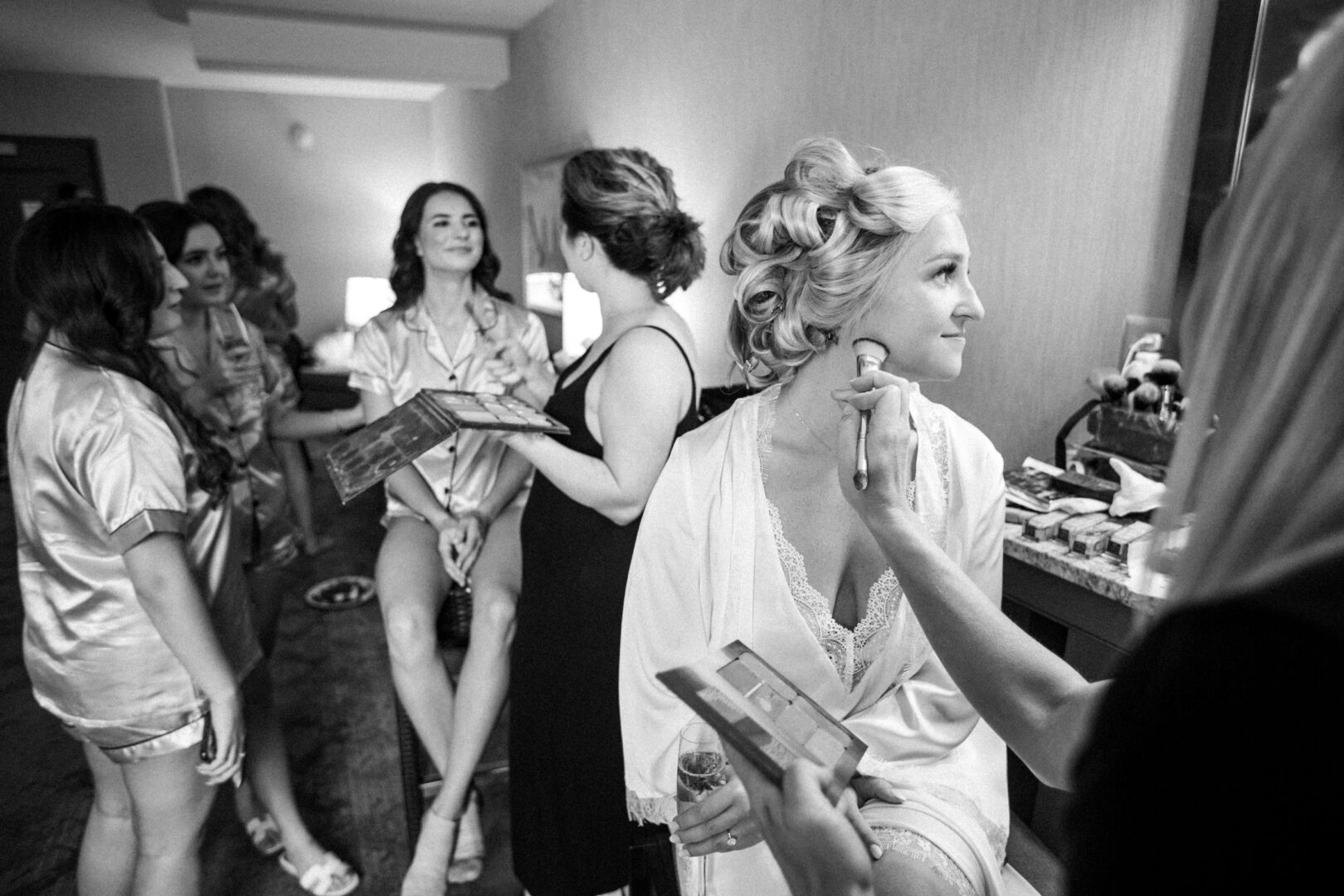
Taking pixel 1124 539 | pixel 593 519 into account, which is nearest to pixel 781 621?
pixel 593 519

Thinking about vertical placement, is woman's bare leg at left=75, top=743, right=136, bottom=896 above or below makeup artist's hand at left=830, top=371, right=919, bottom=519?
below

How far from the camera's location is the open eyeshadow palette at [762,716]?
66cm

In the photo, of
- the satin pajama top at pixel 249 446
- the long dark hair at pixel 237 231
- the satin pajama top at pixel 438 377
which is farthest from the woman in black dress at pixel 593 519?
the long dark hair at pixel 237 231

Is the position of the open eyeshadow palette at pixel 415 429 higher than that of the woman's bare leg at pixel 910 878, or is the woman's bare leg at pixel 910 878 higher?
the open eyeshadow palette at pixel 415 429

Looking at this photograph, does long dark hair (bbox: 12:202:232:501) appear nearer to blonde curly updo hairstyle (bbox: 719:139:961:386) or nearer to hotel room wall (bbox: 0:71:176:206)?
blonde curly updo hairstyle (bbox: 719:139:961:386)

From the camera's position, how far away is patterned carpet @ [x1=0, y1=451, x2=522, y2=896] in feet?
6.54

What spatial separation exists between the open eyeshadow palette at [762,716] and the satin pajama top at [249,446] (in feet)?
4.90

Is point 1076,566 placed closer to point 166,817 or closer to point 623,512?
point 623,512

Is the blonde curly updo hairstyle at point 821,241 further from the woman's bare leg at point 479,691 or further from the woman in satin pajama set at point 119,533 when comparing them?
the woman in satin pajama set at point 119,533

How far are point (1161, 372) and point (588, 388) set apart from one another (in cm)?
117

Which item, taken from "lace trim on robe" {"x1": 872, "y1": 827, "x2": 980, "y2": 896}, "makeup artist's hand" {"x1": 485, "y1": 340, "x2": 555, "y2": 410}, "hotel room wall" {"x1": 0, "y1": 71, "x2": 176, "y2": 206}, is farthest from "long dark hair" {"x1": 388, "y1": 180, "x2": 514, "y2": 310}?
"hotel room wall" {"x1": 0, "y1": 71, "x2": 176, "y2": 206}

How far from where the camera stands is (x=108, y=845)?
5.19 feet

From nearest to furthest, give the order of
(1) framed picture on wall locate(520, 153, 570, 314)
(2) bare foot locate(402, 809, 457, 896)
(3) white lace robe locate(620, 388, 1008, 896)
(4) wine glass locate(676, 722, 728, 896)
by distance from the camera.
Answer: (4) wine glass locate(676, 722, 728, 896), (3) white lace robe locate(620, 388, 1008, 896), (2) bare foot locate(402, 809, 457, 896), (1) framed picture on wall locate(520, 153, 570, 314)

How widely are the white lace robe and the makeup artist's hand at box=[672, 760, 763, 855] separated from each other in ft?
0.54
